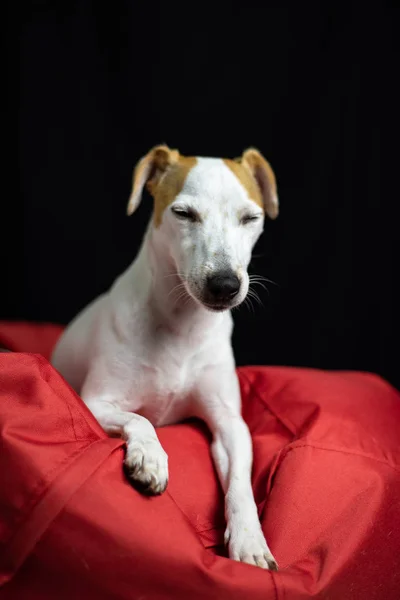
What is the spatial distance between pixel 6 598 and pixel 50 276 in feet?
6.33

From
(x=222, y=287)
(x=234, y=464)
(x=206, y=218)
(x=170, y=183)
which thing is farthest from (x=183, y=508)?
(x=170, y=183)

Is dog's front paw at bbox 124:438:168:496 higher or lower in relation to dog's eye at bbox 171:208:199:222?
Answer: lower

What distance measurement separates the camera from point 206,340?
181cm

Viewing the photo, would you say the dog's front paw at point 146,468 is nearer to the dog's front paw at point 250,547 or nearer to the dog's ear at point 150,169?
the dog's front paw at point 250,547

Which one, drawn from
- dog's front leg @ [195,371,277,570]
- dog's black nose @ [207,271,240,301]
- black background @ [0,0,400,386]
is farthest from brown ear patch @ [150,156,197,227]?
black background @ [0,0,400,386]

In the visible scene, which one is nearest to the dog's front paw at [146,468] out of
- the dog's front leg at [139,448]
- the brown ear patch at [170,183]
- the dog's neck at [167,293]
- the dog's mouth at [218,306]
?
the dog's front leg at [139,448]

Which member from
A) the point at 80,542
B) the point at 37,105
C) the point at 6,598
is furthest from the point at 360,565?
the point at 37,105

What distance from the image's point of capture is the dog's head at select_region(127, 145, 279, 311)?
1521 millimetres

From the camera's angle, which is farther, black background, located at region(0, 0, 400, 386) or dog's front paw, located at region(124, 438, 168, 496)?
black background, located at region(0, 0, 400, 386)

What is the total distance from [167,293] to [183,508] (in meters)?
0.53

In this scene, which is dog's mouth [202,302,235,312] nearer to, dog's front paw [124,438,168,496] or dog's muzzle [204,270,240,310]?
dog's muzzle [204,270,240,310]

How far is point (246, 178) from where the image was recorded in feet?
5.78

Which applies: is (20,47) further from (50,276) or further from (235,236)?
(235,236)

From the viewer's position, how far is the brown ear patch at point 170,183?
5.53ft
